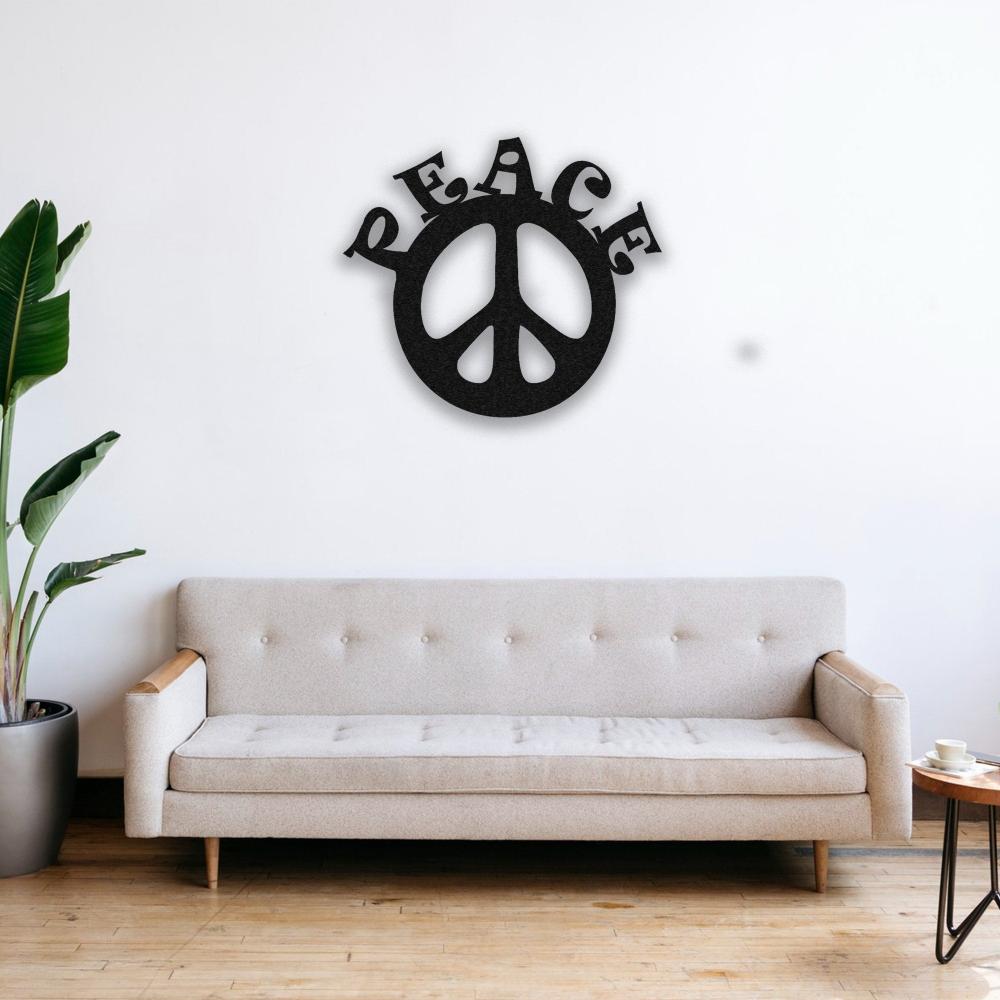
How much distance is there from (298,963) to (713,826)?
105cm

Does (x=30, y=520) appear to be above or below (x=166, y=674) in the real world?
above

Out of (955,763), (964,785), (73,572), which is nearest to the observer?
(964,785)

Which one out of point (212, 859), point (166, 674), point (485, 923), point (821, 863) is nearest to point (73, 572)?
point (166, 674)

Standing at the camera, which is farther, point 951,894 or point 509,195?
point 509,195

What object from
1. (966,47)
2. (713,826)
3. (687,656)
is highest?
(966,47)

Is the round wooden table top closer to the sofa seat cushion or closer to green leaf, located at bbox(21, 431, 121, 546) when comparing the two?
the sofa seat cushion

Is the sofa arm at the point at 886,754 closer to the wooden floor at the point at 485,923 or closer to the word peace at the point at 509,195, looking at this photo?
the wooden floor at the point at 485,923

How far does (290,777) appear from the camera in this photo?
262 cm

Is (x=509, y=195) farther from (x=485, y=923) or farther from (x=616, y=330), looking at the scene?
(x=485, y=923)

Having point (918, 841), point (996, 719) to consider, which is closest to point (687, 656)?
point (918, 841)

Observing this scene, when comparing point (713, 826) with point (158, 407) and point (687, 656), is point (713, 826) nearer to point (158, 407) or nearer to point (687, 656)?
point (687, 656)

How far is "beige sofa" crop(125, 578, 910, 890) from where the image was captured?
8.57 feet

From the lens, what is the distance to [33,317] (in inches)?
108

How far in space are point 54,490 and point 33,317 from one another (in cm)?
46
